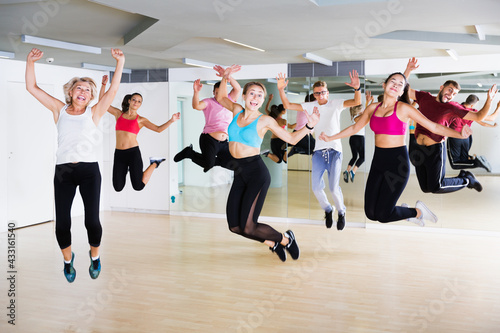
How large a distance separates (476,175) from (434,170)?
2885 mm

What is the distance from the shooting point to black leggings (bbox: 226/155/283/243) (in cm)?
489

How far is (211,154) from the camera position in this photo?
6.51 metres

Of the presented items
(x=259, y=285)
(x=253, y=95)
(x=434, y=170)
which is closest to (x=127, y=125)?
(x=253, y=95)

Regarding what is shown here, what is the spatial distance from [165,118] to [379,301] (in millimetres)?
5968

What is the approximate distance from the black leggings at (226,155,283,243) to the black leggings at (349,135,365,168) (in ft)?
14.0

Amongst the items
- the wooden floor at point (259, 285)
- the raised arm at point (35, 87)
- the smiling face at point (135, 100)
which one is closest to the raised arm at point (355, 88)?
the wooden floor at point (259, 285)

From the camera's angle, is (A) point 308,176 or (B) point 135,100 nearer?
(B) point 135,100

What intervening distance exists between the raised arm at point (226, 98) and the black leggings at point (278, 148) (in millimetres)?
3881

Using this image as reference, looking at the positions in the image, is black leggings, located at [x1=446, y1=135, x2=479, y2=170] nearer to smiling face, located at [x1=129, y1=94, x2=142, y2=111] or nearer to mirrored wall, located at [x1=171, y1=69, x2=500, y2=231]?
mirrored wall, located at [x1=171, y1=69, x2=500, y2=231]

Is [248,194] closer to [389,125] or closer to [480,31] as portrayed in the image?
[389,125]

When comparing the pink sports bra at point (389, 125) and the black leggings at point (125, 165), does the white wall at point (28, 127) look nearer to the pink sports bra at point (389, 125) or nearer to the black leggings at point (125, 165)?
the black leggings at point (125, 165)

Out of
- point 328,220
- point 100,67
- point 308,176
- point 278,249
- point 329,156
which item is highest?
point 100,67

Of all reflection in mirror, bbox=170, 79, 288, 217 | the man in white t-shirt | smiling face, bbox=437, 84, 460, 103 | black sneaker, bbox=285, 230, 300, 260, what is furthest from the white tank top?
reflection in mirror, bbox=170, 79, 288, 217

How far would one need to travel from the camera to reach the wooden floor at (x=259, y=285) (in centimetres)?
470
